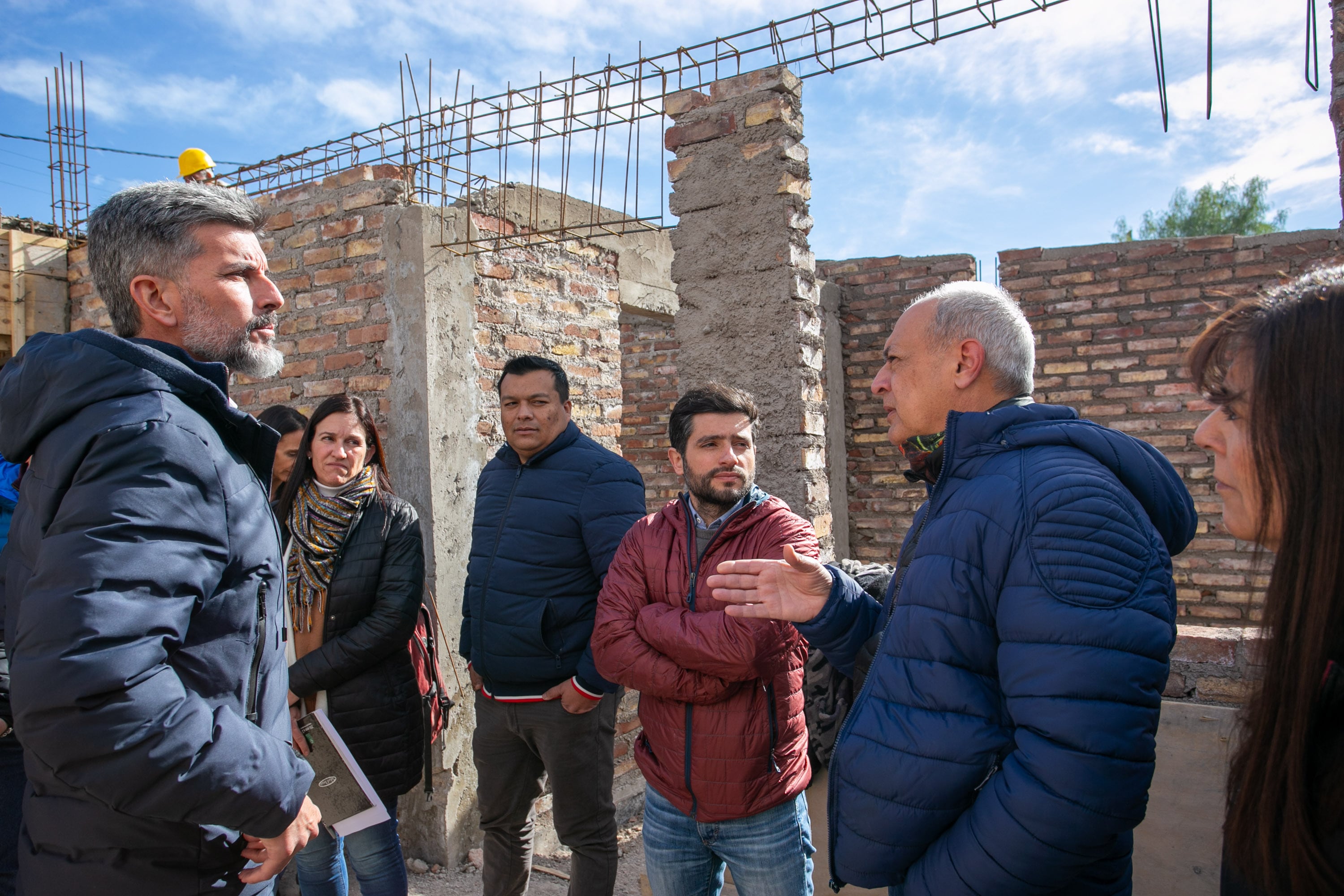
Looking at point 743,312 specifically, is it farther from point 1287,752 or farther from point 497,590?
point 1287,752

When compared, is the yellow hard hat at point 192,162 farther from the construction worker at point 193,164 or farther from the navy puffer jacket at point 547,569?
the navy puffer jacket at point 547,569

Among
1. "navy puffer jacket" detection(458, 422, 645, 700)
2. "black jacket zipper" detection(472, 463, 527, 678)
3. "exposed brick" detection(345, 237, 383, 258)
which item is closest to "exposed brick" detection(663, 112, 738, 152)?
"navy puffer jacket" detection(458, 422, 645, 700)

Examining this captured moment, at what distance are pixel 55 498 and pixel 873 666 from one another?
139cm

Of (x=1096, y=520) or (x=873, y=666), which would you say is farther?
(x=873, y=666)

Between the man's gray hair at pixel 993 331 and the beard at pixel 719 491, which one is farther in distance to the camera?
the beard at pixel 719 491

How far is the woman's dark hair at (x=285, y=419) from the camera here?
3.32 metres

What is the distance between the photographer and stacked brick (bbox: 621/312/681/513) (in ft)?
23.2

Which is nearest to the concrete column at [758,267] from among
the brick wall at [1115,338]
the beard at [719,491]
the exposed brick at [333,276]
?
the beard at [719,491]

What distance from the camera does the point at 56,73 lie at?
17.3 ft

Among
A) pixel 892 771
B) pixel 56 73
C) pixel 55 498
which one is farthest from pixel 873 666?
pixel 56 73

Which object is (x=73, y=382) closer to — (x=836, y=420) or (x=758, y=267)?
(x=758, y=267)

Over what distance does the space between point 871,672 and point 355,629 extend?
1877 mm

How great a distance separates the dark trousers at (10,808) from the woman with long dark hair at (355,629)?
698 millimetres

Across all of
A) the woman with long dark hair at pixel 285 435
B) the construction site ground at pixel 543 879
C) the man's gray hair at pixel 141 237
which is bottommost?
the construction site ground at pixel 543 879
